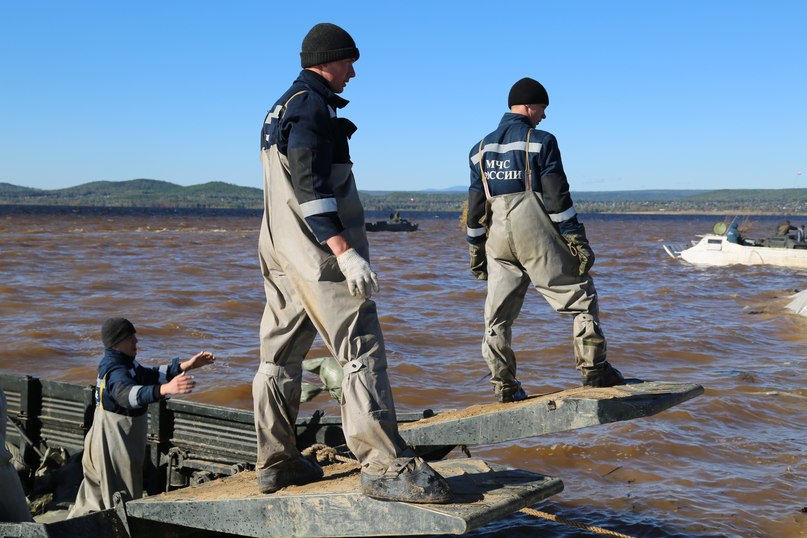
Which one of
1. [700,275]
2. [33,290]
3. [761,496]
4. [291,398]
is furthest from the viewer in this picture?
[700,275]

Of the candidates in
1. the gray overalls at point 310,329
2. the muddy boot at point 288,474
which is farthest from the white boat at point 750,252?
the gray overalls at point 310,329

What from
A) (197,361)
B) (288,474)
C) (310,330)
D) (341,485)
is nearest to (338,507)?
(341,485)

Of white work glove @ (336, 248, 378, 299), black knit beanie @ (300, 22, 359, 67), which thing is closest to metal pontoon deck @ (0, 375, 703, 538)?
white work glove @ (336, 248, 378, 299)

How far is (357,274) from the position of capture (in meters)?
3.52

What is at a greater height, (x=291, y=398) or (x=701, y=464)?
(x=291, y=398)

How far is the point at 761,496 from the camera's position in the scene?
6965 millimetres

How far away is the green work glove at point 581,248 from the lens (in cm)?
497

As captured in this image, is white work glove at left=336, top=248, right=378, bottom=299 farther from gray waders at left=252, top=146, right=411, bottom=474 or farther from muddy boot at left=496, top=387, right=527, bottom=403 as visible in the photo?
muddy boot at left=496, top=387, right=527, bottom=403

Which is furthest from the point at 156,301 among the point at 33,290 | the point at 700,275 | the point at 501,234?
the point at 700,275

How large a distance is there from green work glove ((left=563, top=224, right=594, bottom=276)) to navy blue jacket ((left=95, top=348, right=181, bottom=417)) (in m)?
2.45

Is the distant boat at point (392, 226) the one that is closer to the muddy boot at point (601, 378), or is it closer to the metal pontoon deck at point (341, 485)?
the metal pontoon deck at point (341, 485)

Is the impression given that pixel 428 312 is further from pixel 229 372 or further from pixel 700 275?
pixel 700 275

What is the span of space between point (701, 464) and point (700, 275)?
22.6m

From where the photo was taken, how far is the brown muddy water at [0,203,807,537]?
22.9 ft
